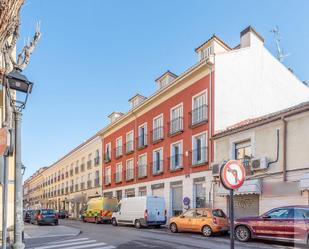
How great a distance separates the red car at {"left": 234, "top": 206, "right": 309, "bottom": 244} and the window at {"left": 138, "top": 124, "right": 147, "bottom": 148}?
1789cm

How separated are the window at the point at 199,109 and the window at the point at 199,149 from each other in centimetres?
104

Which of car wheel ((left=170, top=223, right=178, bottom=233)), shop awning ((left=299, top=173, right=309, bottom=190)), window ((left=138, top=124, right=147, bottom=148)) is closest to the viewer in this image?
shop awning ((left=299, top=173, right=309, bottom=190))

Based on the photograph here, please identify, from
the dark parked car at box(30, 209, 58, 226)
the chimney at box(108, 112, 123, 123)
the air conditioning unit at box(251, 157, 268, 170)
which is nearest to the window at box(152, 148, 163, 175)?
the dark parked car at box(30, 209, 58, 226)

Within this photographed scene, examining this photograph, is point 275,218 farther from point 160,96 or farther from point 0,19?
point 160,96

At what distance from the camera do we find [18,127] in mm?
5922

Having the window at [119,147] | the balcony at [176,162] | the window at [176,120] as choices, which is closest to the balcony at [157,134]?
the window at [176,120]

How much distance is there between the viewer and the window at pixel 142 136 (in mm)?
33219

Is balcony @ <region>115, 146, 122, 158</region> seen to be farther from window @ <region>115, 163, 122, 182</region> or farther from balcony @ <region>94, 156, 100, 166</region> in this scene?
balcony @ <region>94, 156, 100, 166</region>

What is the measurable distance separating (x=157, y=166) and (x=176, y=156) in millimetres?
3171

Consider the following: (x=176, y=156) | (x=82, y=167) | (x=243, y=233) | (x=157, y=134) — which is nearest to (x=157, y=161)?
(x=157, y=134)

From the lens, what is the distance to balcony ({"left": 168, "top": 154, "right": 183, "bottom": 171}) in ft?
88.8

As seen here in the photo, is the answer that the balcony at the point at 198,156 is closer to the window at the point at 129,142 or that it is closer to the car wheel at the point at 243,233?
the car wheel at the point at 243,233

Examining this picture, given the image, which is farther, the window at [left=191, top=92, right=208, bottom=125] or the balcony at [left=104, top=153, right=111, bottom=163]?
the balcony at [left=104, top=153, right=111, bottom=163]

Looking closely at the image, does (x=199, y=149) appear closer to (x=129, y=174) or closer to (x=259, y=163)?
(x=259, y=163)
